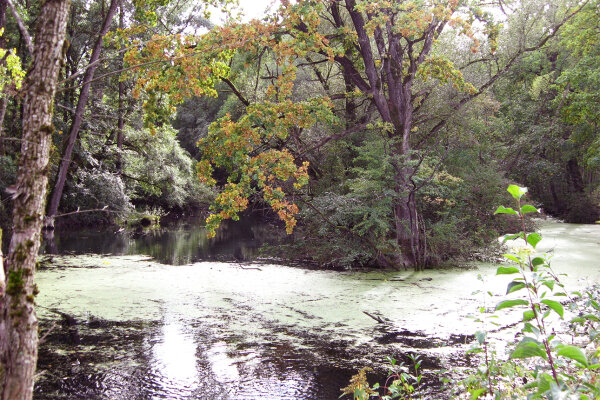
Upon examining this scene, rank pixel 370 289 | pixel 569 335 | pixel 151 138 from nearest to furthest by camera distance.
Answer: pixel 569 335 < pixel 370 289 < pixel 151 138

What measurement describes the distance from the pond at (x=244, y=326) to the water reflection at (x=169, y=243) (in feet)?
6.91

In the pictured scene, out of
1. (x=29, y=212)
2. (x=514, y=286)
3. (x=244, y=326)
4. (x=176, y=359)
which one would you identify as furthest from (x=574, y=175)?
(x=29, y=212)

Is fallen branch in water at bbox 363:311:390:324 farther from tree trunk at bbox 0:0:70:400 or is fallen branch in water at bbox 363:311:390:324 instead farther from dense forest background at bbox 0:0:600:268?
tree trunk at bbox 0:0:70:400

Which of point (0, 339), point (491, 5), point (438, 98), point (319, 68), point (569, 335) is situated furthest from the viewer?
point (319, 68)

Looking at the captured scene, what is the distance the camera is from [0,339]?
1.93 meters

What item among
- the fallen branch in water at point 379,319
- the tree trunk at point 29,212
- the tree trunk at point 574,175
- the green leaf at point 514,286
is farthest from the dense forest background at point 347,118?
the fallen branch in water at point 379,319

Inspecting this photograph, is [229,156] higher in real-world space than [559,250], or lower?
higher

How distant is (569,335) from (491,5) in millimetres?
6633

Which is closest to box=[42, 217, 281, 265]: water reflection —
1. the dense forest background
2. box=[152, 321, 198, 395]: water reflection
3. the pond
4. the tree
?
the dense forest background

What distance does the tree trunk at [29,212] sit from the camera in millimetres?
1911

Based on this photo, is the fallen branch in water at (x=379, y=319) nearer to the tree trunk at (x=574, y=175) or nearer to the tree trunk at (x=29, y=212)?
the tree trunk at (x=29, y=212)

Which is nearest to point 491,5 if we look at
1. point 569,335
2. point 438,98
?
point 438,98

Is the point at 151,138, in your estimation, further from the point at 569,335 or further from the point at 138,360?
the point at 569,335

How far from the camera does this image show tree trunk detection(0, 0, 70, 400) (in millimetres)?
1911
